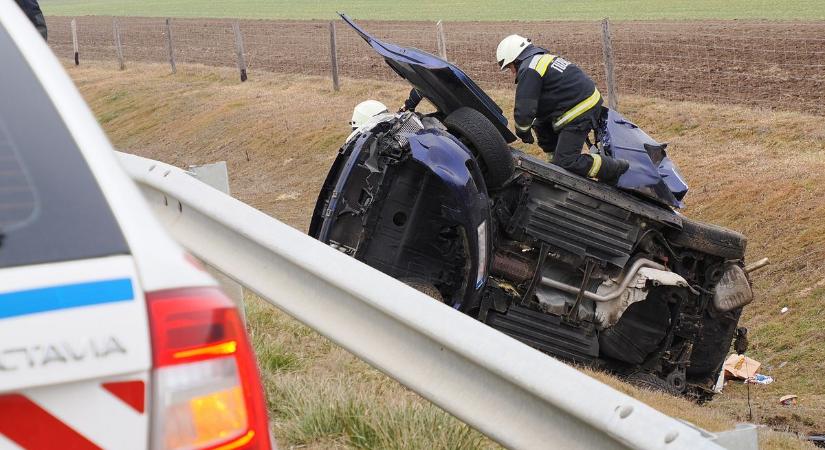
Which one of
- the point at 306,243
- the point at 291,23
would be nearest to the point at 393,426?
the point at 306,243

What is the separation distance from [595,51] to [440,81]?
16497mm

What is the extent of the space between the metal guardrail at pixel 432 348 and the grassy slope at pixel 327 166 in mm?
548

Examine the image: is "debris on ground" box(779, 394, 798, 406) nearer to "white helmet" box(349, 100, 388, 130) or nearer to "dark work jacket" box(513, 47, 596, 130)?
"dark work jacket" box(513, 47, 596, 130)

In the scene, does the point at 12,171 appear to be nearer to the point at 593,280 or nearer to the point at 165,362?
the point at 165,362

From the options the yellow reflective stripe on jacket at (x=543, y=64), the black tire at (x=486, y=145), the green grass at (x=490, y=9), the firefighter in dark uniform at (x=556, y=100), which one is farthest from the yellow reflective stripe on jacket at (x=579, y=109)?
the green grass at (x=490, y=9)

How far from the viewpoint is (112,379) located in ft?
6.31

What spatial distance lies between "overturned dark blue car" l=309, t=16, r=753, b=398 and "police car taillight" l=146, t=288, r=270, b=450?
4308 mm

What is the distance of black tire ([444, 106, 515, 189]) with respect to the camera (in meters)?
6.74

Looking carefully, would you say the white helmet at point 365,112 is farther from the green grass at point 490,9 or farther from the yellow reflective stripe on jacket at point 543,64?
the green grass at point 490,9

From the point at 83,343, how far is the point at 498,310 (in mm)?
5236

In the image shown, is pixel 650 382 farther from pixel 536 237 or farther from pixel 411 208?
pixel 411 208

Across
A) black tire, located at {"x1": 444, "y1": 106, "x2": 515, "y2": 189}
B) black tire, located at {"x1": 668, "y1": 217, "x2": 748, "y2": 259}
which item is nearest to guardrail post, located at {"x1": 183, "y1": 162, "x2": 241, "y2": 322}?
black tire, located at {"x1": 444, "y1": 106, "x2": 515, "y2": 189}

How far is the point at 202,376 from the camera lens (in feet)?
6.65

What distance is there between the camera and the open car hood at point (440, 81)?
6.91 meters
